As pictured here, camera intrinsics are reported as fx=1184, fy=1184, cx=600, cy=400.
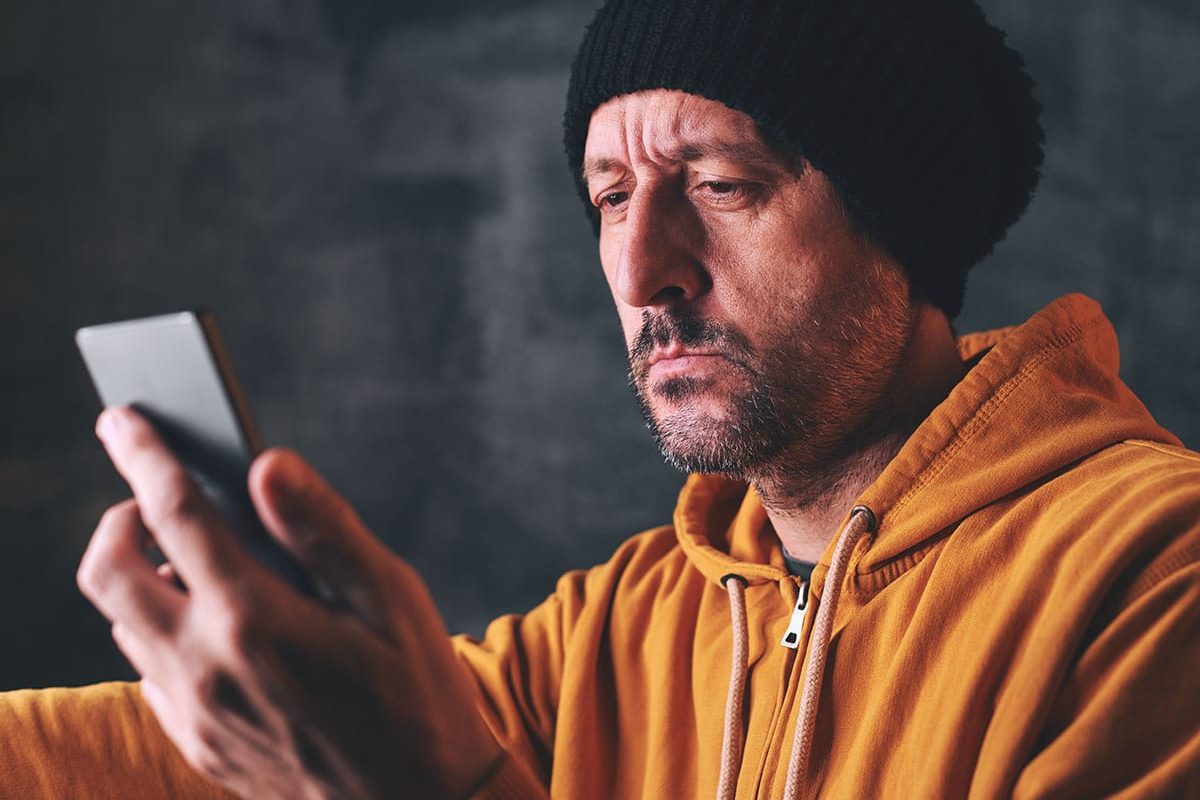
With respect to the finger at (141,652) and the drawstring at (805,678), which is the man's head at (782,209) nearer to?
the drawstring at (805,678)

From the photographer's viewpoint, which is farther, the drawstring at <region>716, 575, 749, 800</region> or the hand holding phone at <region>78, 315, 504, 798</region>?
the drawstring at <region>716, 575, 749, 800</region>

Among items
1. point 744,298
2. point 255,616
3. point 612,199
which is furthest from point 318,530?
point 612,199

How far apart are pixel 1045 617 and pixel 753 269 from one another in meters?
0.49

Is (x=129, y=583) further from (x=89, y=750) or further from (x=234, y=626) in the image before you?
(x=89, y=750)

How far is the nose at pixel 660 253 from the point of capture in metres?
1.30

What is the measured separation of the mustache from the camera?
4.29 ft

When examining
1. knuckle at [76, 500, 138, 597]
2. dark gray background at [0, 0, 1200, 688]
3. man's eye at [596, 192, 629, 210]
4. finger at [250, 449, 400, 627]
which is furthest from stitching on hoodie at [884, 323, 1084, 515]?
dark gray background at [0, 0, 1200, 688]

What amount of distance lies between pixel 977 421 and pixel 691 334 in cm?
32

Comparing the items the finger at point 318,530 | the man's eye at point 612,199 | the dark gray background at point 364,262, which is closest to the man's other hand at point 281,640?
the finger at point 318,530

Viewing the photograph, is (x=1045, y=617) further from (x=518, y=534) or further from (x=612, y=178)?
(x=518, y=534)

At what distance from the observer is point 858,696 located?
44.4 inches

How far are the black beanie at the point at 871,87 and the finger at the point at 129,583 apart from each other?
802 millimetres

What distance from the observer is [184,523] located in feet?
2.39

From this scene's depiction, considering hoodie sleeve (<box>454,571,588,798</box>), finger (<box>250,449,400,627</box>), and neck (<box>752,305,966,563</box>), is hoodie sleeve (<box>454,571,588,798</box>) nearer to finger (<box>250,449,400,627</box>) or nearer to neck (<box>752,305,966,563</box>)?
neck (<box>752,305,966,563</box>)
